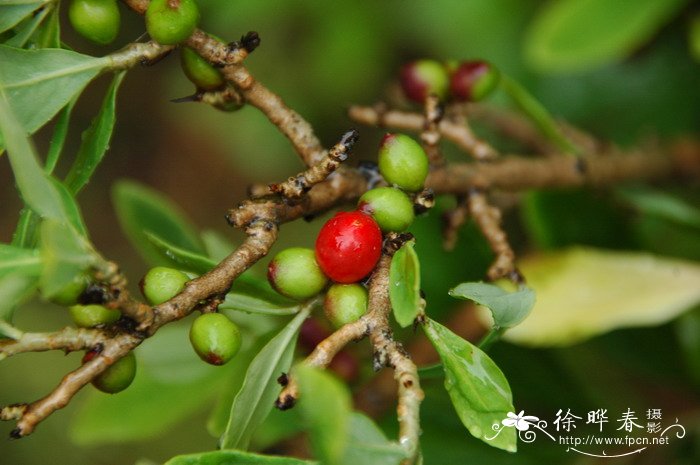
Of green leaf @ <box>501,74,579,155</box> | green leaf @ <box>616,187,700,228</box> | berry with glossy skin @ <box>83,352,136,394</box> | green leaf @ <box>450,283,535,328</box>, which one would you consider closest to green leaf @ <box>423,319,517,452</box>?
green leaf @ <box>450,283,535,328</box>

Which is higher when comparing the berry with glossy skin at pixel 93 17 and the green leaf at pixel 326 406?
the berry with glossy skin at pixel 93 17

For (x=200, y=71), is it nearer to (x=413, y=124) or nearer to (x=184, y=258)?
(x=184, y=258)

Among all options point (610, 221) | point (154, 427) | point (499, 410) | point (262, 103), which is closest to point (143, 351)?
point (154, 427)

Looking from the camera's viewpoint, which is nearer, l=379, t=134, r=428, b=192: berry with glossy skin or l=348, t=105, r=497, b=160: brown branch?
l=379, t=134, r=428, b=192: berry with glossy skin

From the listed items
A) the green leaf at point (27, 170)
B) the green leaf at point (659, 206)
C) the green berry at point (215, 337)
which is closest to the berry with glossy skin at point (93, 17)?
the green leaf at point (27, 170)

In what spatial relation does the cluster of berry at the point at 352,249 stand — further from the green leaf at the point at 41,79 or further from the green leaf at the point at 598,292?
the green leaf at the point at 598,292

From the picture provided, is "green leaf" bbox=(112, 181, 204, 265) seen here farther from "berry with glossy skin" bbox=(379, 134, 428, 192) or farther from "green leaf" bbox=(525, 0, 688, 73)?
"green leaf" bbox=(525, 0, 688, 73)

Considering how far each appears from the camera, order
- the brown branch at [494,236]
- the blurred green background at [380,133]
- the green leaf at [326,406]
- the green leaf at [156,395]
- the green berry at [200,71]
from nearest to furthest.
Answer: the green leaf at [326,406]
the green berry at [200,71]
the brown branch at [494,236]
the green leaf at [156,395]
the blurred green background at [380,133]
